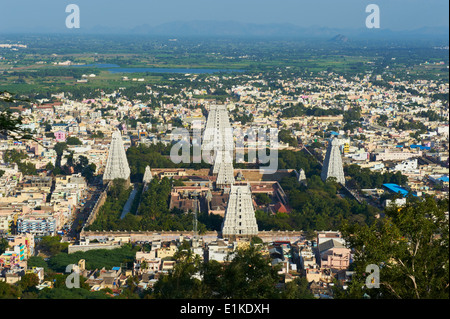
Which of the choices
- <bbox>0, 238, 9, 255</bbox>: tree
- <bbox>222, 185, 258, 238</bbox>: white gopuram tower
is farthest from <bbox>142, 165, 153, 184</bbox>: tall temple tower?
<bbox>0, 238, 9, 255</bbox>: tree

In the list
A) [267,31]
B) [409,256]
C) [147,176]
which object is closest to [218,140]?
[147,176]

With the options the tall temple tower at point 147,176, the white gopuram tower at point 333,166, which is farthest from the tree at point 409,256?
the tall temple tower at point 147,176

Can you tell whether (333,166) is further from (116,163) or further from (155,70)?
(155,70)

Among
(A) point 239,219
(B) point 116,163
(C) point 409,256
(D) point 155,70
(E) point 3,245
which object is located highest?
(D) point 155,70

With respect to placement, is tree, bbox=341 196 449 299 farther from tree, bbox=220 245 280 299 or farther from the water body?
the water body

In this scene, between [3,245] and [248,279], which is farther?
[3,245]

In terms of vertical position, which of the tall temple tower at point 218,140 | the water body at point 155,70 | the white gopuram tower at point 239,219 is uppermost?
the water body at point 155,70

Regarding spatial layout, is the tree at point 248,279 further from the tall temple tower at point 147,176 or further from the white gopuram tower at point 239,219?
the tall temple tower at point 147,176
